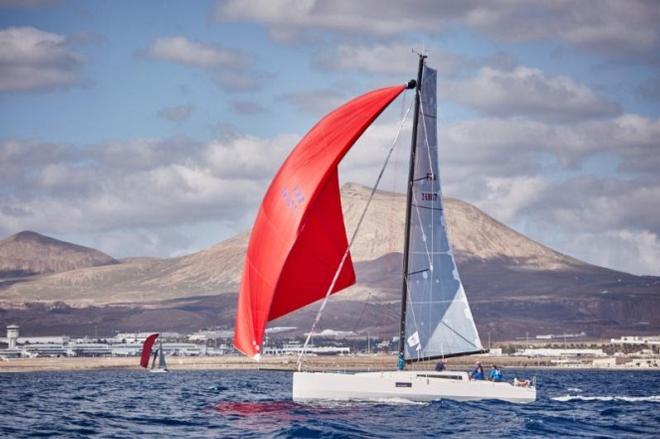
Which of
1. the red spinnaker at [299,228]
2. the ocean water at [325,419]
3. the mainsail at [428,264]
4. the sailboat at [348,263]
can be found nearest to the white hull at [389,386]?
the sailboat at [348,263]

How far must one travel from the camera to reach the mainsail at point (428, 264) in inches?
2258

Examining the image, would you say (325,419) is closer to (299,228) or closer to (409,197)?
(299,228)

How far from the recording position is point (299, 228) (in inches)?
2105

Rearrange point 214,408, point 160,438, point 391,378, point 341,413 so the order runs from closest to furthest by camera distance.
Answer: point 160,438, point 341,413, point 391,378, point 214,408

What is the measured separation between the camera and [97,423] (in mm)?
53438

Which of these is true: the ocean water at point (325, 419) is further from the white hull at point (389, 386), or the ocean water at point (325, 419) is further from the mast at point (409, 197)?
the mast at point (409, 197)

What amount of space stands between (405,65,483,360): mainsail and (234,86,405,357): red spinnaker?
144 inches

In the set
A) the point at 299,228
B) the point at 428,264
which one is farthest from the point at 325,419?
the point at 428,264

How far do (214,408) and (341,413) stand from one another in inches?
433

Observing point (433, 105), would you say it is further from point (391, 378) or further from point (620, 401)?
point (620, 401)

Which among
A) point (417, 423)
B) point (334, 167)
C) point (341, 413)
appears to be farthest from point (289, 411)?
point (334, 167)

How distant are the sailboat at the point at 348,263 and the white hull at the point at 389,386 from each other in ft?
0.16

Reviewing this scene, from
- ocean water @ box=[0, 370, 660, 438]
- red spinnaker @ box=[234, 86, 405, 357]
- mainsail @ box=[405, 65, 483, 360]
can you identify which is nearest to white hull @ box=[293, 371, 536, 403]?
ocean water @ box=[0, 370, 660, 438]

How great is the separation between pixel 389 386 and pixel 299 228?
8.85m
